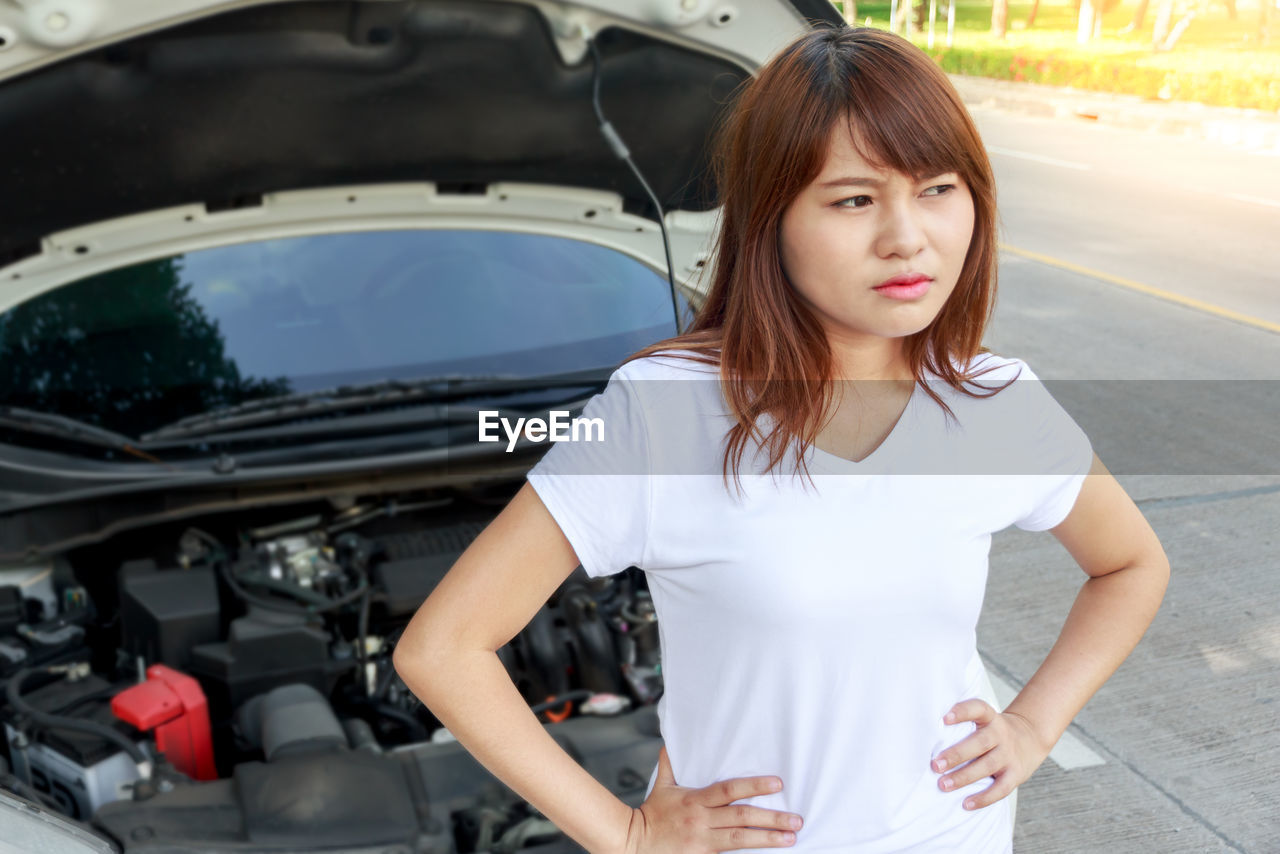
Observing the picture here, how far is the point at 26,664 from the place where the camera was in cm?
237

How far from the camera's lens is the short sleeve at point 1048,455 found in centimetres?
144

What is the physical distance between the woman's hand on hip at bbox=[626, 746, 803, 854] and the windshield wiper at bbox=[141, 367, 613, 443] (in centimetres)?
144

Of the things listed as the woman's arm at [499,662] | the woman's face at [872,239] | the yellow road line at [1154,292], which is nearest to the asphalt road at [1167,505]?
the yellow road line at [1154,292]

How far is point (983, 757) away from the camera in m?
1.42

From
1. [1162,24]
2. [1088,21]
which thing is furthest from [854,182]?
[1088,21]

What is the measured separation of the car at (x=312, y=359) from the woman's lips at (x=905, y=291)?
0.90 metres

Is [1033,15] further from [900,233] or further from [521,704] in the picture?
[521,704]

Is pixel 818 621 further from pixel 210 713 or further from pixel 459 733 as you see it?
pixel 210 713

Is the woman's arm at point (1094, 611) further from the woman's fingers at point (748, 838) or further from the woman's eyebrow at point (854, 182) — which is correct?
the woman's eyebrow at point (854, 182)

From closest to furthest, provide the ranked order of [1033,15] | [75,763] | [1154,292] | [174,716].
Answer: [75,763]
[174,716]
[1154,292]
[1033,15]

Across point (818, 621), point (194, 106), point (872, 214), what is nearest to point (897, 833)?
point (818, 621)

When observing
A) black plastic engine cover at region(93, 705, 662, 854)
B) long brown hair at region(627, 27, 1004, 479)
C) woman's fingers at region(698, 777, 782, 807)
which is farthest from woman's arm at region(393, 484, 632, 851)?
black plastic engine cover at region(93, 705, 662, 854)

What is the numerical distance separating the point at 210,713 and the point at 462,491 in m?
0.76

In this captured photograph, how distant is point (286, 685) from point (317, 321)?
858mm
